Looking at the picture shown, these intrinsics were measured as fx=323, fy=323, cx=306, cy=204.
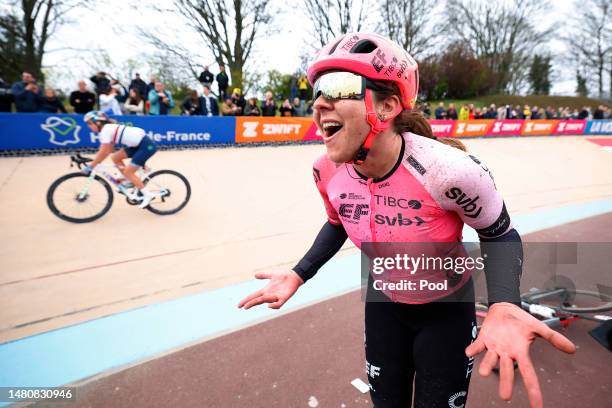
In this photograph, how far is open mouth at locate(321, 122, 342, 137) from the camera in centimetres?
148

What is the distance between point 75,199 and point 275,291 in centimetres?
564

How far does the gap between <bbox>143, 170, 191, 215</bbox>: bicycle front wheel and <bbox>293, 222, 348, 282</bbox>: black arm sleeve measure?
504 centimetres

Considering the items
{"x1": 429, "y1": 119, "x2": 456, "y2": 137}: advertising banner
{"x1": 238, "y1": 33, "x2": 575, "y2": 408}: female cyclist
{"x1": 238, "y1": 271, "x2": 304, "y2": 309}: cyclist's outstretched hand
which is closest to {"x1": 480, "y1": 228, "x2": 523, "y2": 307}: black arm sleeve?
{"x1": 238, "y1": 33, "x2": 575, "y2": 408}: female cyclist

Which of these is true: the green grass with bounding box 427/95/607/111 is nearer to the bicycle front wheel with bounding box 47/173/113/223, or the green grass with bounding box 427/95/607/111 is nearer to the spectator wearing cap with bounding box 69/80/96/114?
the spectator wearing cap with bounding box 69/80/96/114

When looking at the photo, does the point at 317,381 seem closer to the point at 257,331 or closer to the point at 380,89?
the point at 257,331

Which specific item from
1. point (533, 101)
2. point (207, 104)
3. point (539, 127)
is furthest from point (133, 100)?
point (533, 101)

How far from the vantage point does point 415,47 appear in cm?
3153

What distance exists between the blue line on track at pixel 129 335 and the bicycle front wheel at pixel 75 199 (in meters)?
3.18

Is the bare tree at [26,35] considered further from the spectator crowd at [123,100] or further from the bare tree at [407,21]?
the bare tree at [407,21]

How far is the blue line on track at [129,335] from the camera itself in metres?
2.73

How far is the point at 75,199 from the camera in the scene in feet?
19.0

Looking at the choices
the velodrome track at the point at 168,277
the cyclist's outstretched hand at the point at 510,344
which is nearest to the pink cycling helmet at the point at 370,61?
the cyclist's outstretched hand at the point at 510,344

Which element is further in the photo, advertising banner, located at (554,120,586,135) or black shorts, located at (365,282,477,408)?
advertising banner, located at (554,120,586,135)

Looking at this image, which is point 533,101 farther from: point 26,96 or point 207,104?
point 26,96
